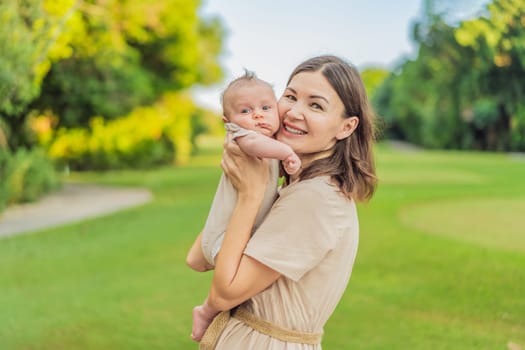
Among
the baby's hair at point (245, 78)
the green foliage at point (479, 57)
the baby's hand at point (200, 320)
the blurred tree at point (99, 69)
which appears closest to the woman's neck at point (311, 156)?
the baby's hair at point (245, 78)

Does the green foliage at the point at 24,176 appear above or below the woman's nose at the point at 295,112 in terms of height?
below

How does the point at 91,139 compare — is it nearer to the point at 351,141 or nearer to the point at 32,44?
the point at 32,44

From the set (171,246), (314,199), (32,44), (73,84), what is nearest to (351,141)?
(314,199)

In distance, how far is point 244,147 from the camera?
175cm

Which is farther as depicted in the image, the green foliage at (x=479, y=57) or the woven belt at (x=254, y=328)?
the green foliage at (x=479, y=57)

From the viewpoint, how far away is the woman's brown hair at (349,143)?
1.84 m

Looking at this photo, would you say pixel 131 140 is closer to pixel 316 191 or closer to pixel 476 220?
pixel 476 220

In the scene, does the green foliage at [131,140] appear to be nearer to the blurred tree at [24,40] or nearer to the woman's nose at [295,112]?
the blurred tree at [24,40]

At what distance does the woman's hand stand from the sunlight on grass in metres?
7.03

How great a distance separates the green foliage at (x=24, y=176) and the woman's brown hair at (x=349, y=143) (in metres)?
Answer: 11.0

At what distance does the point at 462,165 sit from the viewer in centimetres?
2547

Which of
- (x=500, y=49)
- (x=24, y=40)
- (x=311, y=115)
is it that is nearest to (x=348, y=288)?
(x=500, y=49)

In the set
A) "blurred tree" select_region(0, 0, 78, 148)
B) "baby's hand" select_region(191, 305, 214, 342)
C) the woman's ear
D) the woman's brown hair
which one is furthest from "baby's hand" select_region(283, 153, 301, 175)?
"blurred tree" select_region(0, 0, 78, 148)

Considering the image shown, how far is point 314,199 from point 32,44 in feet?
29.7
